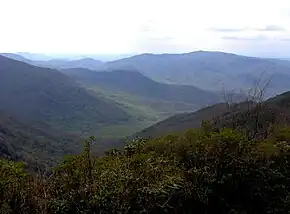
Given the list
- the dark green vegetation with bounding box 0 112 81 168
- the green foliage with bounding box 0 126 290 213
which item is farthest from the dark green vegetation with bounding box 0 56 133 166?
the green foliage with bounding box 0 126 290 213

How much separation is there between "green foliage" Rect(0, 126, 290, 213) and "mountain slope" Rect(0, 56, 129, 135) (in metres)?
129

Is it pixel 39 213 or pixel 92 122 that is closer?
pixel 39 213

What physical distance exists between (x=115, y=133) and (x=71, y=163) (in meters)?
122

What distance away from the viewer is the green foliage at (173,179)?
9219mm

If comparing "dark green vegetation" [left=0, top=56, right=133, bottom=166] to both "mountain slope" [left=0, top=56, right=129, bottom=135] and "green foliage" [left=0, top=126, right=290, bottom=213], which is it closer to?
"mountain slope" [left=0, top=56, right=129, bottom=135]

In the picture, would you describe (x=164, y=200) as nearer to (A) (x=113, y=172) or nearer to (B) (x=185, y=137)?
(A) (x=113, y=172)

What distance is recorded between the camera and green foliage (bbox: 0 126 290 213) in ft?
30.2

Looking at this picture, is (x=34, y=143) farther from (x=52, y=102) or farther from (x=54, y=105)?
(x=52, y=102)

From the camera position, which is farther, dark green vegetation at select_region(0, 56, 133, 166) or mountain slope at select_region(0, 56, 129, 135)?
mountain slope at select_region(0, 56, 129, 135)

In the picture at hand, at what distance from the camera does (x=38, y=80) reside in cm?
18700

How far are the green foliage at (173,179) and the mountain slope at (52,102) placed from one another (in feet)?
425

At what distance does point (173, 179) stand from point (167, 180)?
0.20m

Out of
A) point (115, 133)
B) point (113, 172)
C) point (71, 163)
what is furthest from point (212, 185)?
point (115, 133)

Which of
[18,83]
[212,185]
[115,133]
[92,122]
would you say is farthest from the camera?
[18,83]
